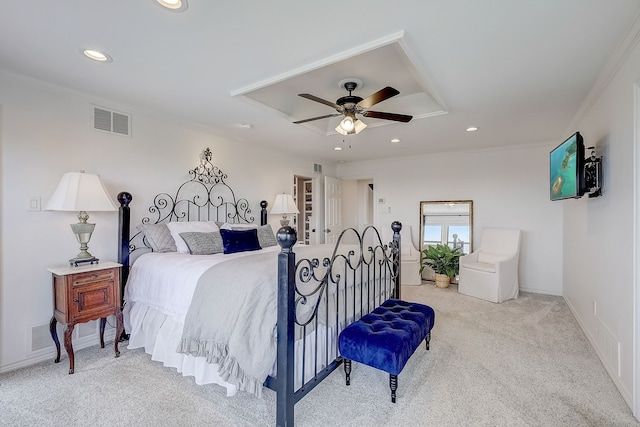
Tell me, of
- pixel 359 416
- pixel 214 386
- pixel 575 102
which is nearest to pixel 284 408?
pixel 359 416

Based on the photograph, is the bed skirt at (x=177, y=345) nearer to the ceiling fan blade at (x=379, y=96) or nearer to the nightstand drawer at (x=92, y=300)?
the nightstand drawer at (x=92, y=300)


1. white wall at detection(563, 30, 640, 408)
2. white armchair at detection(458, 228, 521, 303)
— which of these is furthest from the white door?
white wall at detection(563, 30, 640, 408)

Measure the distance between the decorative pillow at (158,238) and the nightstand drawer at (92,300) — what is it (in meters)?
0.53

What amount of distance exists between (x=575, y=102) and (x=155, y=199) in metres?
4.56

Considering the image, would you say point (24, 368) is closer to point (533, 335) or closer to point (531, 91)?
point (533, 335)

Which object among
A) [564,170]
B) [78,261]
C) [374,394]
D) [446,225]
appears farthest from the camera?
[446,225]

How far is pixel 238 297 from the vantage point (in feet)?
6.12

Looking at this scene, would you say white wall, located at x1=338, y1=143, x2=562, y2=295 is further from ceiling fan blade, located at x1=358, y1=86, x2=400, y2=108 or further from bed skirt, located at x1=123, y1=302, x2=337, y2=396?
bed skirt, located at x1=123, y1=302, x2=337, y2=396

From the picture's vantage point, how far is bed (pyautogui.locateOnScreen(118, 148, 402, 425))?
5.65 feet

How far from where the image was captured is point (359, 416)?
1.89 meters

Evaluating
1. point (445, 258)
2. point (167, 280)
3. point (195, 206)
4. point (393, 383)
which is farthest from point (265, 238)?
point (445, 258)

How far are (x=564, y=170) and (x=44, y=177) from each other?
189 inches

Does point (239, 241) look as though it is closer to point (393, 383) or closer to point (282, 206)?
point (282, 206)

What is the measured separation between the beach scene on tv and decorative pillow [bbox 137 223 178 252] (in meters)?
3.84
